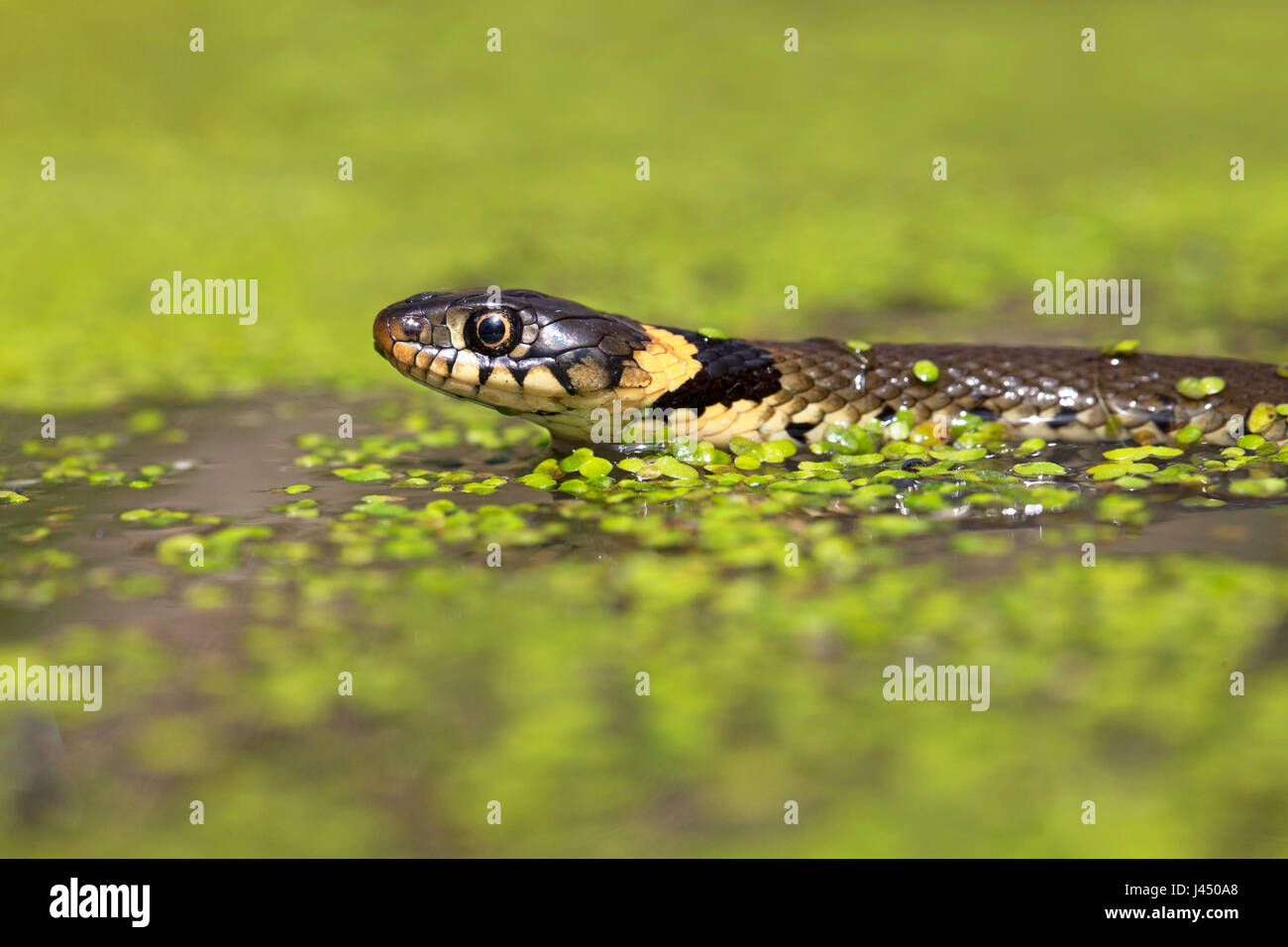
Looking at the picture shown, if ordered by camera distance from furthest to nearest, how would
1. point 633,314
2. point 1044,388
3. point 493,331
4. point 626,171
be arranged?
point 626,171 → point 633,314 → point 1044,388 → point 493,331

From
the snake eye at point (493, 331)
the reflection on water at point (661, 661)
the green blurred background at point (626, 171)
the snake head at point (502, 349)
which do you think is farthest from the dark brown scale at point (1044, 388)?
the green blurred background at point (626, 171)

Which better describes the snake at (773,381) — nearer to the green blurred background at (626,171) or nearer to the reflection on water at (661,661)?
the reflection on water at (661,661)

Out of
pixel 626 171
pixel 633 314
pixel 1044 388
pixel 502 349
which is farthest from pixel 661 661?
pixel 626 171

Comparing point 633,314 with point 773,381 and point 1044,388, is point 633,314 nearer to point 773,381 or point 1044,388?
point 773,381

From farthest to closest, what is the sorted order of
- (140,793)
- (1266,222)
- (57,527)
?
(1266,222), (57,527), (140,793)

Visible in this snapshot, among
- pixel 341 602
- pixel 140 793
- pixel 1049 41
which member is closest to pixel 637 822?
pixel 140 793
